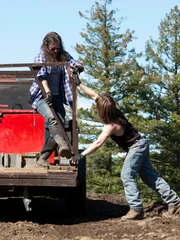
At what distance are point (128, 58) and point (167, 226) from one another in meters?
29.5

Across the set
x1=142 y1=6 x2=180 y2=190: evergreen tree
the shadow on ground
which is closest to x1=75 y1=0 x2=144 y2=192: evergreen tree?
x1=142 y1=6 x2=180 y2=190: evergreen tree

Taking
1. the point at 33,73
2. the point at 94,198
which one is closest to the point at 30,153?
the point at 33,73

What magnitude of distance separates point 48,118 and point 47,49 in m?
0.97

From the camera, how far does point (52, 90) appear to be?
782 centimetres

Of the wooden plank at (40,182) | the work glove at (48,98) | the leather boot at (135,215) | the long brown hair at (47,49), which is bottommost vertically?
the leather boot at (135,215)

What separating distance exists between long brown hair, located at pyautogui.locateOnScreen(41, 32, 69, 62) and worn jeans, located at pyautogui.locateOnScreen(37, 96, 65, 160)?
0.55 meters

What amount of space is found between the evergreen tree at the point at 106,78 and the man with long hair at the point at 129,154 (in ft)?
80.2

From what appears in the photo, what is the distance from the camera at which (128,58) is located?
35.2 m

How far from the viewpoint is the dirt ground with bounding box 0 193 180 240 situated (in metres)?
5.98

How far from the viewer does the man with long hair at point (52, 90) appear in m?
7.43

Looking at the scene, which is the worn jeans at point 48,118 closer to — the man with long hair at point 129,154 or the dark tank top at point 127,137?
the man with long hair at point 129,154

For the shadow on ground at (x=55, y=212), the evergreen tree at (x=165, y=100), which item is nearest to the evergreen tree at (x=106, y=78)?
the evergreen tree at (x=165, y=100)

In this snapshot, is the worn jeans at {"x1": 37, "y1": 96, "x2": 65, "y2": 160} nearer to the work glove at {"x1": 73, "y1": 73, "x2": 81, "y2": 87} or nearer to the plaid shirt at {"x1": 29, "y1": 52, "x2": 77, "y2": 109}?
the plaid shirt at {"x1": 29, "y1": 52, "x2": 77, "y2": 109}

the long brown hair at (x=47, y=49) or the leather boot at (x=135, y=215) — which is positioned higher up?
the long brown hair at (x=47, y=49)
